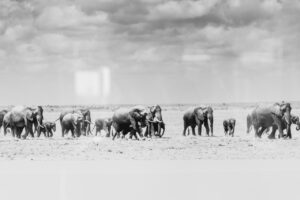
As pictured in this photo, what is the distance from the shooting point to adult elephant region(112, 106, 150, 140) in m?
24.7

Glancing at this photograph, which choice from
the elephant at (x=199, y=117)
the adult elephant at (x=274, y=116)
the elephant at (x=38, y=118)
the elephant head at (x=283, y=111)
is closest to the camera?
the adult elephant at (x=274, y=116)

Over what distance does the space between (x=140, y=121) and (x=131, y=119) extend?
1.68 feet

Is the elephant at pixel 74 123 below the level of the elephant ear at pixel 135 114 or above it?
below

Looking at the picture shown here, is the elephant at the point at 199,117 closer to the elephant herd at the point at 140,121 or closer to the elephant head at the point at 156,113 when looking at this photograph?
the elephant herd at the point at 140,121

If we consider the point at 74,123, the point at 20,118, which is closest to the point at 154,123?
the point at 74,123

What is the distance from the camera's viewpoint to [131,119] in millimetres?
24719

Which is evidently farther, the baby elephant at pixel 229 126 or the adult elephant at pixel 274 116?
the baby elephant at pixel 229 126

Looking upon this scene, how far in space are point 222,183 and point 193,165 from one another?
10.3 feet

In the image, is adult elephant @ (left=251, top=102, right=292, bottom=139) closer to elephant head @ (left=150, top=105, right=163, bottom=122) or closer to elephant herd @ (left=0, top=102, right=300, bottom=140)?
elephant herd @ (left=0, top=102, right=300, bottom=140)

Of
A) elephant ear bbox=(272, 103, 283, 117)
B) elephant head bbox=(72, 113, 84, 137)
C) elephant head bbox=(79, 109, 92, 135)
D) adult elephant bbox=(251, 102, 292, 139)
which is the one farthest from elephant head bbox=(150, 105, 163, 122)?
elephant ear bbox=(272, 103, 283, 117)

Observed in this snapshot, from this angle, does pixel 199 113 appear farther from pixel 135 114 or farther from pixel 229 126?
pixel 135 114

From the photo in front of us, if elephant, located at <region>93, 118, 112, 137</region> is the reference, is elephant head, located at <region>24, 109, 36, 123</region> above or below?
above

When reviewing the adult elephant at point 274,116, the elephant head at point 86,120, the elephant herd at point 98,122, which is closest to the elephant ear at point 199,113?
the elephant herd at point 98,122

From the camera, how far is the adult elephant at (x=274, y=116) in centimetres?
2448
